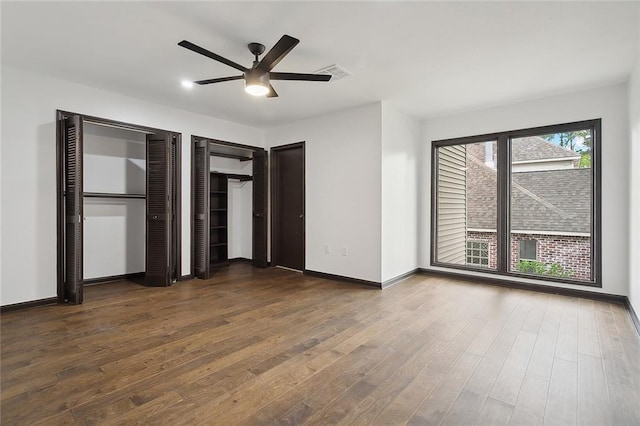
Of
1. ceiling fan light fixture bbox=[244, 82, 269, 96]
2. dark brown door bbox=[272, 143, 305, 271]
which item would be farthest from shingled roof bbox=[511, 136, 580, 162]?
ceiling fan light fixture bbox=[244, 82, 269, 96]

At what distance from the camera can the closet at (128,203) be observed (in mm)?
4512

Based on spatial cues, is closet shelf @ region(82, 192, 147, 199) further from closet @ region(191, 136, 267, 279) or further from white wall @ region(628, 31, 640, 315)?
white wall @ region(628, 31, 640, 315)

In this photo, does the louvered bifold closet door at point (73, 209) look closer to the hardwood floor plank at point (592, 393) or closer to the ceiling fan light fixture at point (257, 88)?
the ceiling fan light fixture at point (257, 88)

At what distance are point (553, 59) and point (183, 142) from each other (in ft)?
15.9

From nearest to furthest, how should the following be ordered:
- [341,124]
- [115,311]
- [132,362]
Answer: [132,362]
[115,311]
[341,124]

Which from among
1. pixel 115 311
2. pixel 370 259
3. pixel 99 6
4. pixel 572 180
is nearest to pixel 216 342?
pixel 115 311

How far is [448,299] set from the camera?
152 inches

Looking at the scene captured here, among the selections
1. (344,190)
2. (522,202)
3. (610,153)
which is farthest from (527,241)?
(344,190)

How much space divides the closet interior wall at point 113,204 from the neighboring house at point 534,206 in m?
5.29

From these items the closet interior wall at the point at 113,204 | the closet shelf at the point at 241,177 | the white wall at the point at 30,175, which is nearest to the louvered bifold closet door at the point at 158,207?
the closet interior wall at the point at 113,204

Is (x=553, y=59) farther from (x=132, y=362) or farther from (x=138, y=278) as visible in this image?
(x=138, y=278)

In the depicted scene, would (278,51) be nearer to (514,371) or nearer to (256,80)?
(256,80)

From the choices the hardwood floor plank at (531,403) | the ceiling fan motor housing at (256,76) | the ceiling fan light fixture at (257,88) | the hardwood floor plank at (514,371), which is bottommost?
the hardwood floor plank at (531,403)

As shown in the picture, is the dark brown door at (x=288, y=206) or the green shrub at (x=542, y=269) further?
the dark brown door at (x=288, y=206)
